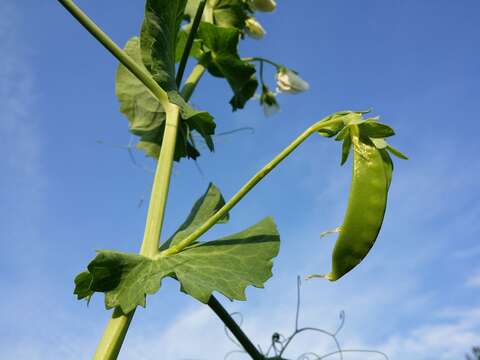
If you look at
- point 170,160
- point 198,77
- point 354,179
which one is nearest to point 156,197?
point 170,160

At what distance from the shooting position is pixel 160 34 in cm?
114

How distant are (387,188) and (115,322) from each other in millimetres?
484

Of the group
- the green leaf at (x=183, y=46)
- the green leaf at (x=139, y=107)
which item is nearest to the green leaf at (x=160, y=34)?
the green leaf at (x=139, y=107)

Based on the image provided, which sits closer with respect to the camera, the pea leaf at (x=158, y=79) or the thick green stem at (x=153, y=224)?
the thick green stem at (x=153, y=224)

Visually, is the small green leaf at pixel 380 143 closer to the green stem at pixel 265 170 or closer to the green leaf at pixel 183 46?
the green stem at pixel 265 170

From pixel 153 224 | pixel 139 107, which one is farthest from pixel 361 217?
pixel 139 107

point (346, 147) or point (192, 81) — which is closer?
point (346, 147)

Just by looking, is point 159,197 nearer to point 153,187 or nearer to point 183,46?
point 153,187

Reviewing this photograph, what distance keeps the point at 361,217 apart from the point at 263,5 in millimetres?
1095

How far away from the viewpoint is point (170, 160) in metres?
1.04

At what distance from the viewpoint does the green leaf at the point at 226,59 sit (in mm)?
1438

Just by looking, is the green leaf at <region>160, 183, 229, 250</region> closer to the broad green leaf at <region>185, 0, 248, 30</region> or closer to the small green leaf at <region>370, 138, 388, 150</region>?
the small green leaf at <region>370, 138, 388, 150</region>

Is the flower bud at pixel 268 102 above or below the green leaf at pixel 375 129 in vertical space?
above

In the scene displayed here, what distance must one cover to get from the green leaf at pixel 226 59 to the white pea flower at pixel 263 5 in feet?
0.75
